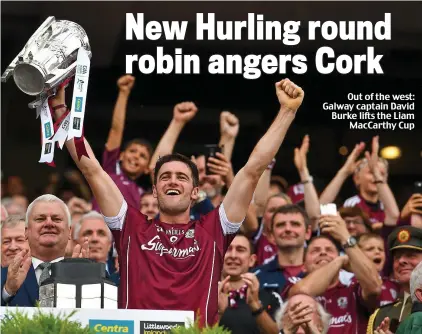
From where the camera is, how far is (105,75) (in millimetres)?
8727

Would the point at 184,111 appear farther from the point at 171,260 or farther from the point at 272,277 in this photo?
the point at 171,260

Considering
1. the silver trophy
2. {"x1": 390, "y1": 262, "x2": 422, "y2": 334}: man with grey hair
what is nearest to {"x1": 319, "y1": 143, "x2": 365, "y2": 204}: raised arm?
the silver trophy

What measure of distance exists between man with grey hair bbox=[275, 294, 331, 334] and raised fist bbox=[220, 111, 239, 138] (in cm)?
151

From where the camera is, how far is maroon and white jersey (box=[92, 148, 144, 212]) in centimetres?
865

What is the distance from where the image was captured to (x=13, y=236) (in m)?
7.99

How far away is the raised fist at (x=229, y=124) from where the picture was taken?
8547 millimetres

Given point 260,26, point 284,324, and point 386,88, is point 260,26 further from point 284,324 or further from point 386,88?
point 284,324

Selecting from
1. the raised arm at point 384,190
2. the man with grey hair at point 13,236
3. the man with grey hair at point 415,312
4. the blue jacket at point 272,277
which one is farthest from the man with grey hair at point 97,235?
the man with grey hair at point 415,312

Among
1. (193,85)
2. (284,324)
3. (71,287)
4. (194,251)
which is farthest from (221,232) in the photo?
(193,85)

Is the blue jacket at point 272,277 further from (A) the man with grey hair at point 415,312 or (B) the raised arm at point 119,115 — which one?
(A) the man with grey hair at point 415,312

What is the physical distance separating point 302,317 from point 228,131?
1729 millimetres

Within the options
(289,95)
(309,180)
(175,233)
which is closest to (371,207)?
(309,180)

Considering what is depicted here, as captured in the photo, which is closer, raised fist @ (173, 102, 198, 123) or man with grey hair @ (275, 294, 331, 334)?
man with grey hair @ (275, 294, 331, 334)

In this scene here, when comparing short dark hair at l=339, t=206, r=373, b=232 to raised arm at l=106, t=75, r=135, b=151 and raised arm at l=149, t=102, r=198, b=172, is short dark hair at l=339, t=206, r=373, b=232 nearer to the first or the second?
raised arm at l=149, t=102, r=198, b=172
